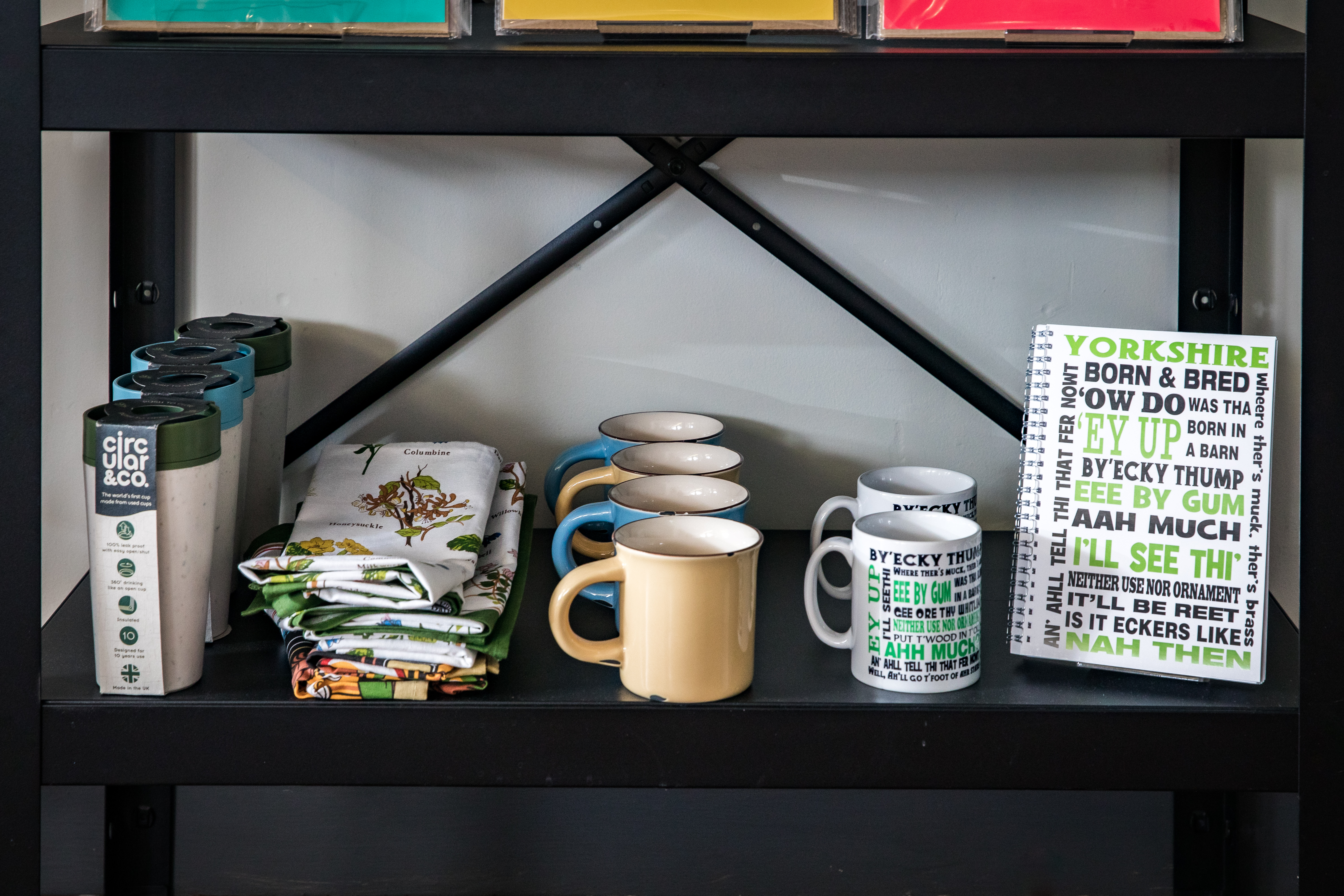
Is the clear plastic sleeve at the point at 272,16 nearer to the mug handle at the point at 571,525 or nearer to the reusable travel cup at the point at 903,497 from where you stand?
the mug handle at the point at 571,525

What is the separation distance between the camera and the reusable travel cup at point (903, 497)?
36.1 inches

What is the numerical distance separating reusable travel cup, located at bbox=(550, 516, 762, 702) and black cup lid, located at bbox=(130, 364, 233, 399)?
28 cm

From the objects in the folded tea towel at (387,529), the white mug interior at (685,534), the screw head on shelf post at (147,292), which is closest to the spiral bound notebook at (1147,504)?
the white mug interior at (685,534)

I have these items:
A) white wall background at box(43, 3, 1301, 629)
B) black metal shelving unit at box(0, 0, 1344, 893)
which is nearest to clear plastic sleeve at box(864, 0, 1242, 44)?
black metal shelving unit at box(0, 0, 1344, 893)

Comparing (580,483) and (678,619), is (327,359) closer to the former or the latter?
(580,483)

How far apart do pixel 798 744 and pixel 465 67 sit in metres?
0.48

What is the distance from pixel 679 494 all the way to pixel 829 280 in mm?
285

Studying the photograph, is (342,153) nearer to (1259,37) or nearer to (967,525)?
(967,525)

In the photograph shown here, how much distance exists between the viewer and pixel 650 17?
2.55ft

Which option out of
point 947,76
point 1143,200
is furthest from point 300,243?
point 1143,200

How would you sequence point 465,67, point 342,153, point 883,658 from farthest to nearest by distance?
point 342,153 < point 883,658 < point 465,67

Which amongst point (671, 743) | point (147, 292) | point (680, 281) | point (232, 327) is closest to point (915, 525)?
point (671, 743)

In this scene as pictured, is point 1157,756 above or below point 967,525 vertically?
below

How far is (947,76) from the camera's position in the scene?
722 millimetres
